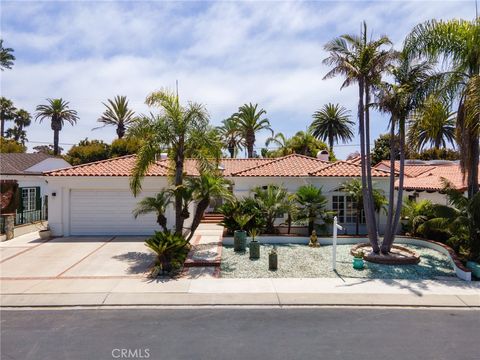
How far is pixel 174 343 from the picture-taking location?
757 centimetres

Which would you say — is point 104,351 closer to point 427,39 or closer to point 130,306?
point 130,306

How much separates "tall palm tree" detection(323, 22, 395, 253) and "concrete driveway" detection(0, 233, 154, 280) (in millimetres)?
9013

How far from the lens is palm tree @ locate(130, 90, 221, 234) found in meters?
14.7

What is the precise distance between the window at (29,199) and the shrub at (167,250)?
652 inches

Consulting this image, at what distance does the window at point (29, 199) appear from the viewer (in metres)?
25.3

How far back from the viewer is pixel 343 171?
20.0 m

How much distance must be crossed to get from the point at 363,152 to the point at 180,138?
7089 millimetres

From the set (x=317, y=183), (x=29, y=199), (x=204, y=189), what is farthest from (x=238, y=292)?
(x=29, y=199)

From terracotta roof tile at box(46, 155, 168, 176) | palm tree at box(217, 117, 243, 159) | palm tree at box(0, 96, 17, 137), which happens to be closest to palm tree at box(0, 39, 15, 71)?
terracotta roof tile at box(46, 155, 168, 176)

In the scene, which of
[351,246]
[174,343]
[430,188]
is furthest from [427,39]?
[174,343]

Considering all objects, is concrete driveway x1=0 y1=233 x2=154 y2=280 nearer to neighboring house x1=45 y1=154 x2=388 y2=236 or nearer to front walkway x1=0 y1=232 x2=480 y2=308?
front walkway x1=0 y1=232 x2=480 y2=308

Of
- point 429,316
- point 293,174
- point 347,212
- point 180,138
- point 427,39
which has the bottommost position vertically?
point 429,316

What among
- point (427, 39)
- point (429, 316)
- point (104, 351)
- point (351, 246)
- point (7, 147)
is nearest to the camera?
point (104, 351)

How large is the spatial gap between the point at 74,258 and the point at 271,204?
8.59 meters
